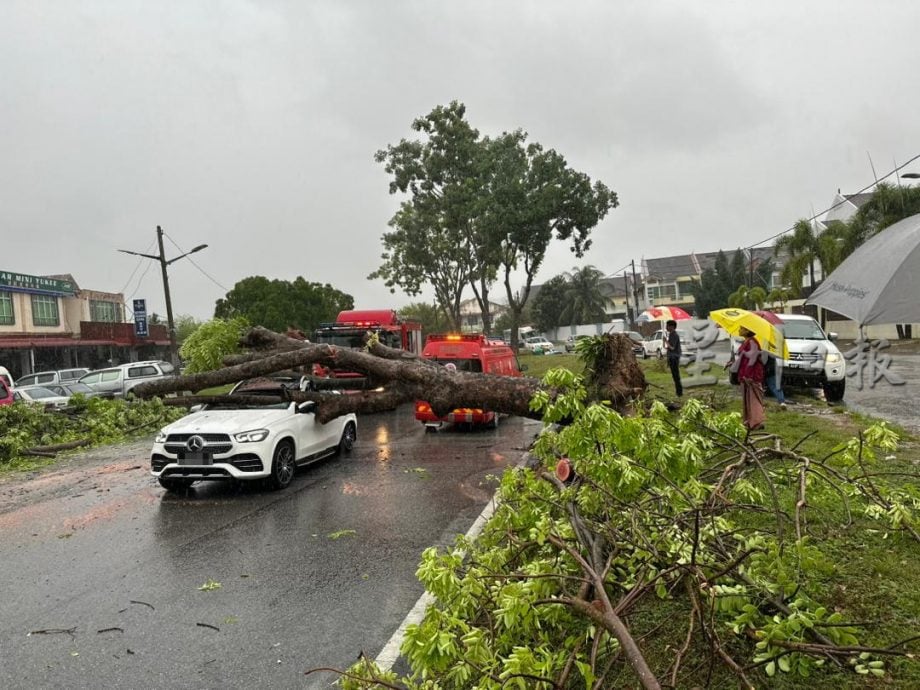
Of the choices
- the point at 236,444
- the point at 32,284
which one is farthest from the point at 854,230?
the point at 32,284

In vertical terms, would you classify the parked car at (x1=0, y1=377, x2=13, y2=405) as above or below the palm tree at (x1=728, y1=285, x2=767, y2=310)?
below

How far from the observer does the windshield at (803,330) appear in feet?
50.0

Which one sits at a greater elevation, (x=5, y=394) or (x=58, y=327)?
(x=58, y=327)

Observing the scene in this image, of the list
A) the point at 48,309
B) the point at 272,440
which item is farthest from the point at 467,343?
the point at 48,309

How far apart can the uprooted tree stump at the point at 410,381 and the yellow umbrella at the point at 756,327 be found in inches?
194

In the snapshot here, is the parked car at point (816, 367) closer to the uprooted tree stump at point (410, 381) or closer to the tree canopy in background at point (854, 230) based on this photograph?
the uprooted tree stump at point (410, 381)

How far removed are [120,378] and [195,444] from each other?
17788 mm

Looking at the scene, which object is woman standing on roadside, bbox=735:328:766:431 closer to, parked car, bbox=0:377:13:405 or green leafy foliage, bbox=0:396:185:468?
green leafy foliage, bbox=0:396:185:468

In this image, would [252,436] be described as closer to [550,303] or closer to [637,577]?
[637,577]

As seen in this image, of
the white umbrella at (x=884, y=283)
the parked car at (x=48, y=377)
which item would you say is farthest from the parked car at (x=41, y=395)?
the white umbrella at (x=884, y=283)

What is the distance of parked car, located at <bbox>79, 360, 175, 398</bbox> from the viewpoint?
23.0m

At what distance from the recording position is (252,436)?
27.8ft

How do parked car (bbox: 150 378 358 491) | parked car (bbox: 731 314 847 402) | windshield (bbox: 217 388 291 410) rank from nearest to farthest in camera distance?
1. parked car (bbox: 150 378 358 491)
2. windshield (bbox: 217 388 291 410)
3. parked car (bbox: 731 314 847 402)

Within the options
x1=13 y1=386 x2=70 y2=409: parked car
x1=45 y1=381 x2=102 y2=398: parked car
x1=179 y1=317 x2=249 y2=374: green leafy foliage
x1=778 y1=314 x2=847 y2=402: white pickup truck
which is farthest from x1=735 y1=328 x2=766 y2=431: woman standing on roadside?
x1=45 y1=381 x2=102 y2=398: parked car
